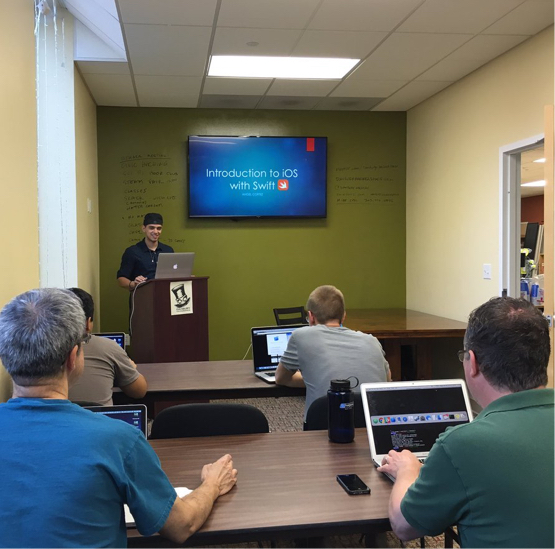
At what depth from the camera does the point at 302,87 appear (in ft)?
19.6

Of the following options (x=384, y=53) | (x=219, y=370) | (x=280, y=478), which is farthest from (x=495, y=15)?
(x=280, y=478)

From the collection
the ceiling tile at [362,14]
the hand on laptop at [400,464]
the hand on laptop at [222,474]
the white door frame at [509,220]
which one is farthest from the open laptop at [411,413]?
the white door frame at [509,220]

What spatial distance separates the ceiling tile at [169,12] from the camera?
3930 mm

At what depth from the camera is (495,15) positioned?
162 inches

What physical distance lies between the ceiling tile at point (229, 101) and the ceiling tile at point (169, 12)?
6.76 feet

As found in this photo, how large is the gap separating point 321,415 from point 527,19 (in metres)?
3.27

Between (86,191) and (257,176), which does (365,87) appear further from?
(86,191)

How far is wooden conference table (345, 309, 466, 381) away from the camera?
5.25m

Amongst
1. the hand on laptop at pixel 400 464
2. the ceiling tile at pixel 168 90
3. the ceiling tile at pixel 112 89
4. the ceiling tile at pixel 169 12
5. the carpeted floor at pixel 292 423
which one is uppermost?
the ceiling tile at pixel 169 12

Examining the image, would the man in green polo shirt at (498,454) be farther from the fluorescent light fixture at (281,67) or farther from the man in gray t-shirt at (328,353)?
the fluorescent light fixture at (281,67)

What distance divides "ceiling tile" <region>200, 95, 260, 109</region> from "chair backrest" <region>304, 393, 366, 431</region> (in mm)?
4530

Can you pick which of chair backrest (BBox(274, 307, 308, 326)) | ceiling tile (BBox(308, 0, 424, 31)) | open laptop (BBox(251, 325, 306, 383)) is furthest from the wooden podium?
ceiling tile (BBox(308, 0, 424, 31))

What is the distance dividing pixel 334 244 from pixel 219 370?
3.78 meters

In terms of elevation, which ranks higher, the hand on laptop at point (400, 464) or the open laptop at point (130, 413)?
the open laptop at point (130, 413)
